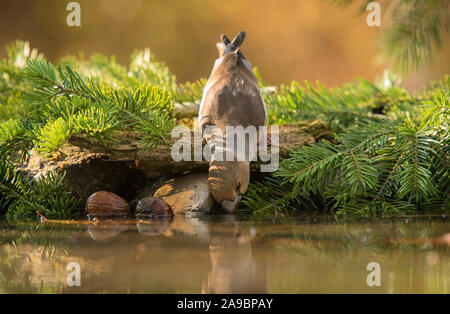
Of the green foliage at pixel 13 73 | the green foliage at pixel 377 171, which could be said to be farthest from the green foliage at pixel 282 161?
the green foliage at pixel 13 73

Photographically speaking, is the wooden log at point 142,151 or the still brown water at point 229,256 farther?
the wooden log at point 142,151

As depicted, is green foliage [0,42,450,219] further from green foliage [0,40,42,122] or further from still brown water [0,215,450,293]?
green foliage [0,40,42,122]

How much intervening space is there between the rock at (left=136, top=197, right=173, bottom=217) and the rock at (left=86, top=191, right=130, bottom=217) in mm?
25

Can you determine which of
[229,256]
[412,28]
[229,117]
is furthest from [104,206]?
[412,28]

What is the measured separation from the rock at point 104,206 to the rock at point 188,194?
0.24 feet

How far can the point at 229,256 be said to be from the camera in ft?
1.28

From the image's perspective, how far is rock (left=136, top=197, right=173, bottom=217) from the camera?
2.24 feet

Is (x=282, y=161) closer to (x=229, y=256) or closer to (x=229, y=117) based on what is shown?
(x=229, y=117)

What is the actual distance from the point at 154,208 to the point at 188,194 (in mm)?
63

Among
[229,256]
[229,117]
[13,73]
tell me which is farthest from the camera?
[13,73]

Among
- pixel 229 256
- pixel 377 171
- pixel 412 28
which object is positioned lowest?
pixel 229 256

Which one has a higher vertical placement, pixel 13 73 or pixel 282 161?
pixel 13 73

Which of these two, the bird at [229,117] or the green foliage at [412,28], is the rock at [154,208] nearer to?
the bird at [229,117]

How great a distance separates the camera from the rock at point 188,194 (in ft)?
2.31
